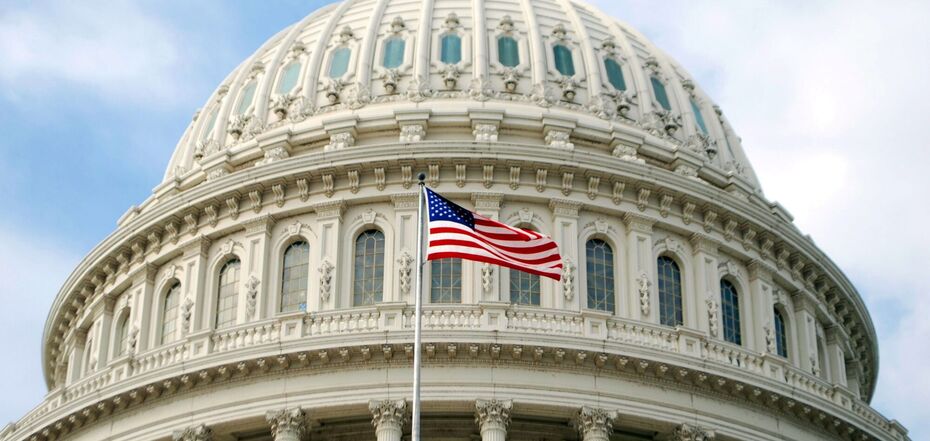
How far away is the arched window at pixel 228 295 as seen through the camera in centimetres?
5975

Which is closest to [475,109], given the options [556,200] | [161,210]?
[556,200]

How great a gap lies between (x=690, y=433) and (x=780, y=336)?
10.4 metres

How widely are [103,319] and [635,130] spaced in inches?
707

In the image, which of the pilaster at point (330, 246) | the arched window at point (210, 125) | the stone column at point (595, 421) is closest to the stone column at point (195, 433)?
the pilaster at point (330, 246)

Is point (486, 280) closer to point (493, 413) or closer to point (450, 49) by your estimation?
point (493, 413)

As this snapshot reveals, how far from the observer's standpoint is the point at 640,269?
59312 millimetres

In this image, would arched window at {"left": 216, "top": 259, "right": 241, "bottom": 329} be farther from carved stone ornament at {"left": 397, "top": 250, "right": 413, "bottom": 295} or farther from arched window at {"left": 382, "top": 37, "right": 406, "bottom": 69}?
arched window at {"left": 382, "top": 37, "right": 406, "bottom": 69}

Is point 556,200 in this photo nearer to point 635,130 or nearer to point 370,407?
point 635,130

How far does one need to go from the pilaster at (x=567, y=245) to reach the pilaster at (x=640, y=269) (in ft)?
5.39

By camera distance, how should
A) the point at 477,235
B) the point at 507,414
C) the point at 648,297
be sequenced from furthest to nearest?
the point at 648,297 < the point at 507,414 < the point at 477,235

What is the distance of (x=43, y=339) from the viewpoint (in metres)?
69.6

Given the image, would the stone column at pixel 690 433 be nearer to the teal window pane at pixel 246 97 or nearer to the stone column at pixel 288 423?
the stone column at pixel 288 423

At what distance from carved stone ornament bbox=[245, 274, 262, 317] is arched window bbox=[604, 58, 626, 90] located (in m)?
14.7

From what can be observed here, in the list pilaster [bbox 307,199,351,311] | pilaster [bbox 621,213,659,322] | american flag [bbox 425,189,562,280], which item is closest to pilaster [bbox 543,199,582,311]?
pilaster [bbox 621,213,659,322]
